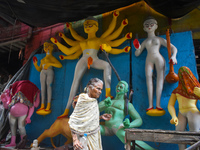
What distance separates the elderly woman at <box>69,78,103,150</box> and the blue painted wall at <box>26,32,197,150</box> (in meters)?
1.33

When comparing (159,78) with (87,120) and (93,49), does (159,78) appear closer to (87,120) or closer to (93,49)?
(93,49)

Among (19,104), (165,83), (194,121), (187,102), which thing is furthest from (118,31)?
(19,104)

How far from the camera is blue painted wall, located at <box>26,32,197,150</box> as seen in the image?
9.39 ft

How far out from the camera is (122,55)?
11.2 feet

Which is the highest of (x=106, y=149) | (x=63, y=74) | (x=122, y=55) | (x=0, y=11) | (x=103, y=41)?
(x=0, y=11)

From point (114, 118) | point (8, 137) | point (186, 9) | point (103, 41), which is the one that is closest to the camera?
point (114, 118)

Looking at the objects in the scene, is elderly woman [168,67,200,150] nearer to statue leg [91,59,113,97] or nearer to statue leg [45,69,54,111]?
statue leg [91,59,113,97]

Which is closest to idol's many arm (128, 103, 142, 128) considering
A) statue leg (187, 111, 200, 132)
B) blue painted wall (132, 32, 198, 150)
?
blue painted wall (132, 32, 198, 150)

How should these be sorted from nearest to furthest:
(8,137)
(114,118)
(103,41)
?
(114,118), (103,41), (8,137)

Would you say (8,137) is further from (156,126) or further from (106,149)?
(156,126)

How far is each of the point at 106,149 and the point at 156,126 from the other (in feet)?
3.01

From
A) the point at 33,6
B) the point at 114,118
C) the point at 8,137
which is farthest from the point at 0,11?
the point at 114,118

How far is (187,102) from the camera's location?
2363 millimetres

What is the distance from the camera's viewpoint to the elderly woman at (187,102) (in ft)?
7.45
